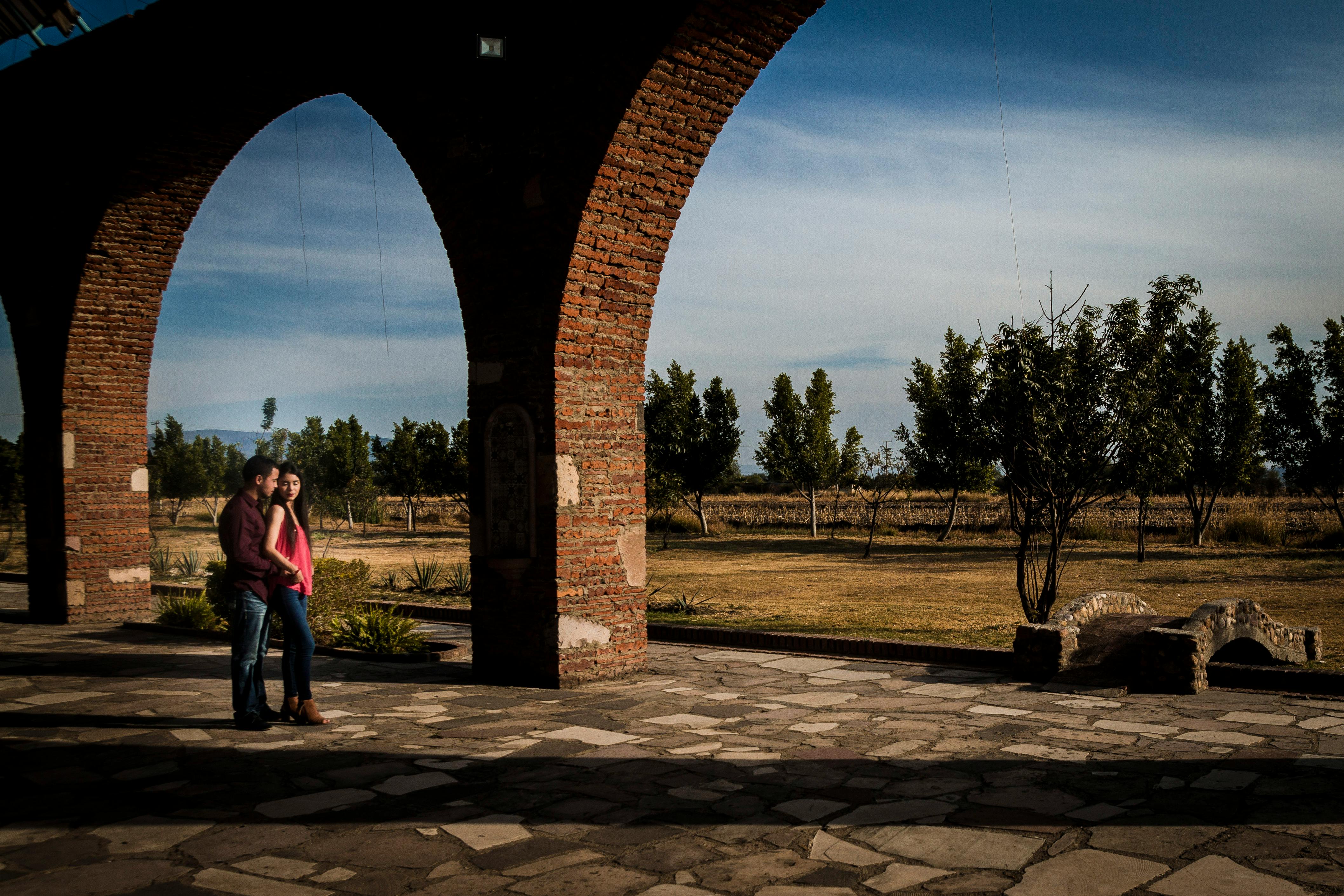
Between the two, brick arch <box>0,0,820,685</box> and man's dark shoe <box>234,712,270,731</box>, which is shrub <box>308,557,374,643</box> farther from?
man's dark shoe <box>234,712,270,731</box>

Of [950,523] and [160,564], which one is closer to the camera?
[160,564]

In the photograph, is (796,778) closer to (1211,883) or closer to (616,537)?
(1211,883)

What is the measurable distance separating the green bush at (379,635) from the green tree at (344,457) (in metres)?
30.0

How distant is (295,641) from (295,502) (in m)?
0.82

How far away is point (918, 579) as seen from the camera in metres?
18.7

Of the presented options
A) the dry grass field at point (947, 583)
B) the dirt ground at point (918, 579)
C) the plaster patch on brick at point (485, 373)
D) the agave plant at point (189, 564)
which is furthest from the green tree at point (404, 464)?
the plaster patch on brick at point (485, 373)

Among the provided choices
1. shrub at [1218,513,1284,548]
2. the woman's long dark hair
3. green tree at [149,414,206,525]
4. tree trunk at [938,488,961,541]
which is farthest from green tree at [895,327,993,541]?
green tree at [149,414,206,525]

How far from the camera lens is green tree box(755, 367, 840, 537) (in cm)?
3500

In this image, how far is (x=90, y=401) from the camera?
1053 centimetres

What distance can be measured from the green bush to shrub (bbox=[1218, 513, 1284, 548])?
2321cm

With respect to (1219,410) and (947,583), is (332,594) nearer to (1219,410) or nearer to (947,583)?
(947,583)

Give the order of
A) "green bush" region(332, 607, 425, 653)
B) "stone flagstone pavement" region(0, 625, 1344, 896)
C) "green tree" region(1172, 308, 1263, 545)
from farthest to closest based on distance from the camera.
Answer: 1. "green tree" region(1172, 308, 1263, 545)
2. "green bush" region(332, 607, 425, 653)
3. "stone flagstone pavement" region(0, 625, 1344, 896)

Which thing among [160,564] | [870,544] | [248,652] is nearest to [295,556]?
[248,652]

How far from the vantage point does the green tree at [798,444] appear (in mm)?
35000
